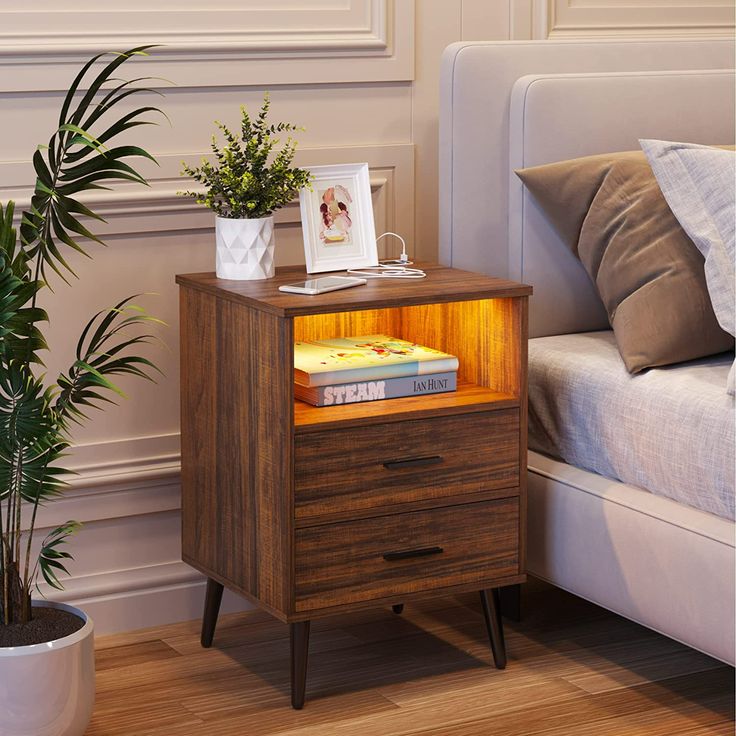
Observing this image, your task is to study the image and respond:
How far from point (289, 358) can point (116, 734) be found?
709mm

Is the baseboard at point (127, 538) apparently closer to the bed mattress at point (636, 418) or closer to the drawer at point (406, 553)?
the drawer at point (406, 553)

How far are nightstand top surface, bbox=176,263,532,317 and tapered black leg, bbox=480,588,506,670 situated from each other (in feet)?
1.85

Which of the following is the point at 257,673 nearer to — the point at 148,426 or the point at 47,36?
the point at 148,426

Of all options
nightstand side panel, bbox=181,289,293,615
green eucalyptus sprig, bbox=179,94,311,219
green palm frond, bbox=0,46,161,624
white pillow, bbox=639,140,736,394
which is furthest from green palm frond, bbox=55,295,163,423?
white pillow, bbox=639,140,736,394

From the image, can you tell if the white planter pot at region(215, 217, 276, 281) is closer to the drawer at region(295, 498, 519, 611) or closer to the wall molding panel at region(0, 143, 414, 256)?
the wall molding panel at region(0, 143, 414, 256)

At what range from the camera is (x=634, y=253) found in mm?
2359

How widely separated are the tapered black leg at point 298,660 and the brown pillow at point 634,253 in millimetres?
745

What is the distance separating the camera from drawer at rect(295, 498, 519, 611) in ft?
7.12

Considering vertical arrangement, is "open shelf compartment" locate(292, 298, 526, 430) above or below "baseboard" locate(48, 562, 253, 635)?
above

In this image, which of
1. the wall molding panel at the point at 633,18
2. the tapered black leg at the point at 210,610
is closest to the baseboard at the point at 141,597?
the tapered black leg at the point at 210,610

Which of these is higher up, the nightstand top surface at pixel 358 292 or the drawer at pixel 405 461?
the nightstand top surface at pixel 358 292


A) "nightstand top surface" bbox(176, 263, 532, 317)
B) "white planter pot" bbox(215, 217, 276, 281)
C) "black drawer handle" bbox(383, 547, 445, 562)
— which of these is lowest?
"black drawer handle" bbox(383, 547, 445, 562)

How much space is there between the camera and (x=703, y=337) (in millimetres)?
2293

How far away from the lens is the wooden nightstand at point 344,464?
214 cm
